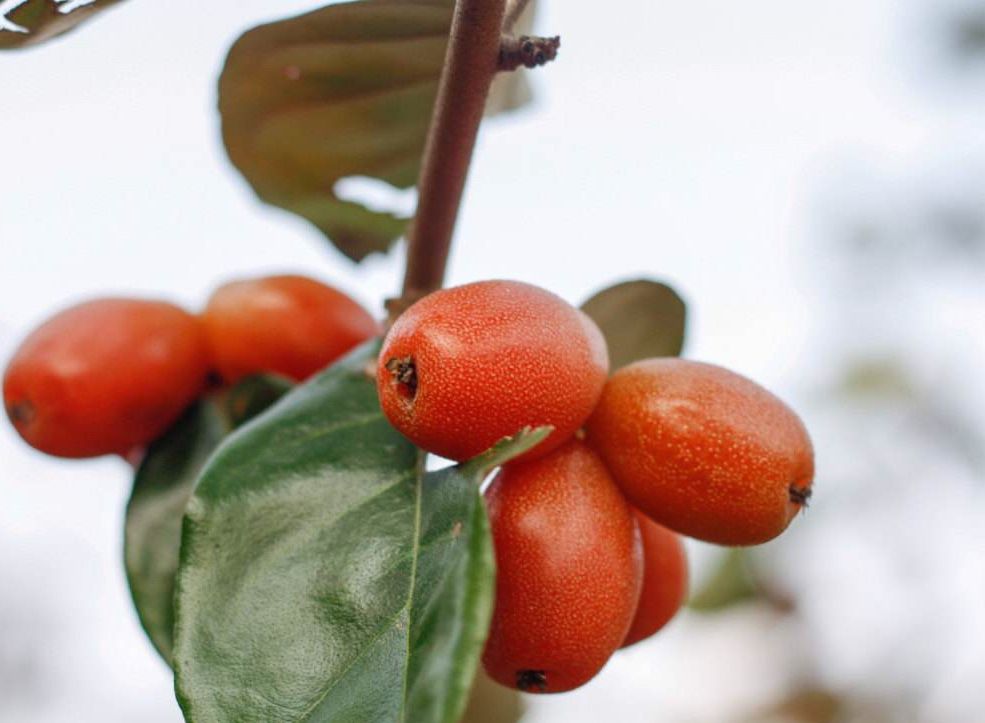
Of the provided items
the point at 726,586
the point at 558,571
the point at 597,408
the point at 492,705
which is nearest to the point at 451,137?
the point at 597,408

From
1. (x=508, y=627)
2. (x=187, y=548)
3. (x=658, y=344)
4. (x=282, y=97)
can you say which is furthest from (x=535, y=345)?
(x=282, y=97)

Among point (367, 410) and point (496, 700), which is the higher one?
point (367, 410)

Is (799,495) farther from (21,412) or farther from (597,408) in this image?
(21,412)

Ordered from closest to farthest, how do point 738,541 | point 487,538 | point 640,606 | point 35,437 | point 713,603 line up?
point 487,538 < point 738,541 < point 640,606 < point 35,437 < point 713,603

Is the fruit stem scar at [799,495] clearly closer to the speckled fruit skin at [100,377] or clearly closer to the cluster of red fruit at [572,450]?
the cluster of red fruit at [572,450]

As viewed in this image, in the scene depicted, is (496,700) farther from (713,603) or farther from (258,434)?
(713,603)

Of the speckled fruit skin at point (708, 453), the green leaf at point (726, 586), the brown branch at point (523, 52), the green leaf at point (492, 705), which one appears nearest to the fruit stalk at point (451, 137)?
the brown branch at point (523, 52)
